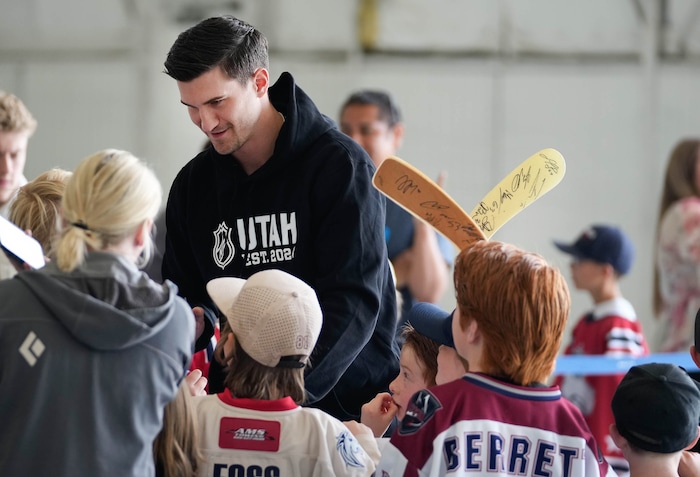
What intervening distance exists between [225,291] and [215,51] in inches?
23.6

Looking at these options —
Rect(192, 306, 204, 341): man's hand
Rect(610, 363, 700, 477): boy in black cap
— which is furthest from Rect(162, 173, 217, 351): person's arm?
Rect(610, 363, 700, 477): boy in black cap

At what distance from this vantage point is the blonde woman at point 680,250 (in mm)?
4988

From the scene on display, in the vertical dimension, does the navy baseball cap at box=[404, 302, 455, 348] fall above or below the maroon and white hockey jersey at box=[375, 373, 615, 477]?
above

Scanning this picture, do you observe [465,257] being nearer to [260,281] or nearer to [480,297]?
[480,297]

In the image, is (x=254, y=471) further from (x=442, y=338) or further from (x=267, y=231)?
(x=267, y=231)

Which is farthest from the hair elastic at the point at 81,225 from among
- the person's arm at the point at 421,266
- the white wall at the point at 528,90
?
the white wall at the point at 528,90

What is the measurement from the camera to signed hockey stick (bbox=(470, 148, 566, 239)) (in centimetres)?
238

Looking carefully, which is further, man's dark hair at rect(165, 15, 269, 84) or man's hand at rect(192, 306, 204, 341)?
man's hand at rect(192, 306, 204, 341)

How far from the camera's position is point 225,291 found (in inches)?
86.5

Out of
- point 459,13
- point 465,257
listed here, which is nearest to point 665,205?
point 459,13

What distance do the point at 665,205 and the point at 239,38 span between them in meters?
3.38

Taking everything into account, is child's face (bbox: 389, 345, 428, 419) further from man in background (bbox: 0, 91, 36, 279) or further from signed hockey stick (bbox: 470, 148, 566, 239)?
man in background (bbox: 0, 91, 36, 279)

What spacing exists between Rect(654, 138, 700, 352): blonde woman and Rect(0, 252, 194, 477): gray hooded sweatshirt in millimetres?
3723

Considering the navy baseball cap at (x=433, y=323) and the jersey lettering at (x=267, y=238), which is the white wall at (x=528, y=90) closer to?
the jersey lettering at (x=267, y=238)
